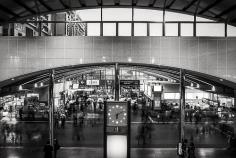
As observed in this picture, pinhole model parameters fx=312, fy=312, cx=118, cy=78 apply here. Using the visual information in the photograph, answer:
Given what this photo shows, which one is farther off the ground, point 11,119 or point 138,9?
point 138,9

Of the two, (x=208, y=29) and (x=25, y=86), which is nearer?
(x=25, y=86)

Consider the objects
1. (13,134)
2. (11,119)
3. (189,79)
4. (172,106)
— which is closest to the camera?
(189,79)

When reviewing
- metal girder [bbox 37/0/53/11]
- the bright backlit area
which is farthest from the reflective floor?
metal girder [bbox 37/0/53/11]

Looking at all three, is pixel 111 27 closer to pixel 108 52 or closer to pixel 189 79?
pixel 108 52

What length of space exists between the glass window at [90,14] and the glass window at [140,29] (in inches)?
87.9

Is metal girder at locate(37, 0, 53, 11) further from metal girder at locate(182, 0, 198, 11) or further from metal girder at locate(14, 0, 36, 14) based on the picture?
metal girder at locate(182, 0, 198, 11)

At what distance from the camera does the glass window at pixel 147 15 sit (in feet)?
59.6

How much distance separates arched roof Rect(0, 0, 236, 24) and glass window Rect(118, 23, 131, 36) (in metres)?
1.37

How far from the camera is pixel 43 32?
730 inches

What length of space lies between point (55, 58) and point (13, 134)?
7.23 meters

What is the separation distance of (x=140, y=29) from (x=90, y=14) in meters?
3.10

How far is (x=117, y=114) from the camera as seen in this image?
1207 centimetres

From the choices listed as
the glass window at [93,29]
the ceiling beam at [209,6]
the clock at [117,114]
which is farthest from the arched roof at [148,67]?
the ceiling beam at [209,6]

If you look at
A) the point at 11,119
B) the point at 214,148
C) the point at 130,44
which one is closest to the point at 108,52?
the point at 130,44
